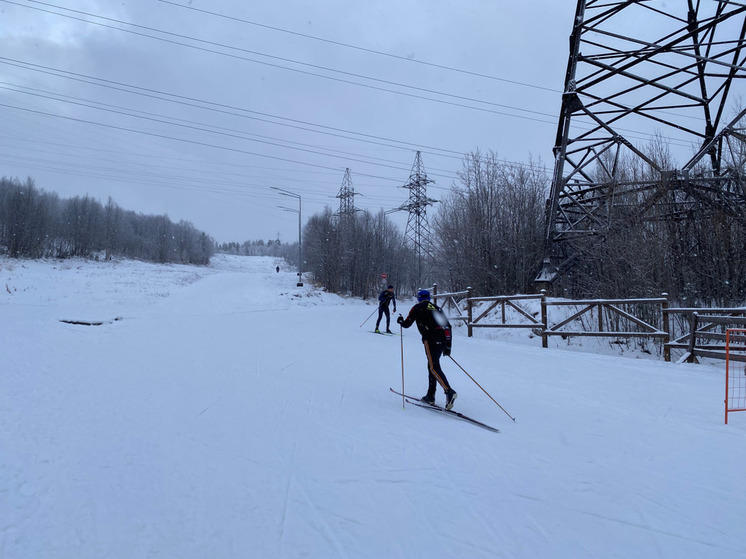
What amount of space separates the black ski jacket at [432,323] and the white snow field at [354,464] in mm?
1013

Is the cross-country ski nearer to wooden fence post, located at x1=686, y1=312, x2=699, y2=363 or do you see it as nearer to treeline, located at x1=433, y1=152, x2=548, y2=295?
wooden fence post, located at x1=686, y1=312, x2=699, y2=363

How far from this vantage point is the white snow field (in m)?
2.56

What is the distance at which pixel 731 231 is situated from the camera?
9.84 metres

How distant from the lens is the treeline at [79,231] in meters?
54.0

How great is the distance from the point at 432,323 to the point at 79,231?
256ft

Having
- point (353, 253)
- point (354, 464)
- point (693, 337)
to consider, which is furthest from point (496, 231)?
point (353, 253)

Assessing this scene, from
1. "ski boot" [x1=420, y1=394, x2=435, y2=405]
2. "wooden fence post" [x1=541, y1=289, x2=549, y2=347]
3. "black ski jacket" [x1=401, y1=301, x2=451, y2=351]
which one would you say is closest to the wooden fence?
"wooden fence post" [x1=541, y1=289, x2=549, y2=347]

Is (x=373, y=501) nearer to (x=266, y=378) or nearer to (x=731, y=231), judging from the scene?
(x=266, y=378)

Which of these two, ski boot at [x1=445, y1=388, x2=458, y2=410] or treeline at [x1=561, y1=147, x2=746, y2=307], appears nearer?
ski boot at [x1=445, y1=388, x2=458, y2=410]

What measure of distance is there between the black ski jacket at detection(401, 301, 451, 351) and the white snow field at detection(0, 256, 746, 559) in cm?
101

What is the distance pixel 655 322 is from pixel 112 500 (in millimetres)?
12782

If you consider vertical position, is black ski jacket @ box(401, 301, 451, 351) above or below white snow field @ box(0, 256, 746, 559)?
above

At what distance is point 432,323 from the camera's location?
5586mm

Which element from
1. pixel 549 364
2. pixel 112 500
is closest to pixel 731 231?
pixel 549 364
